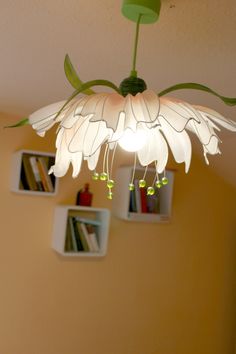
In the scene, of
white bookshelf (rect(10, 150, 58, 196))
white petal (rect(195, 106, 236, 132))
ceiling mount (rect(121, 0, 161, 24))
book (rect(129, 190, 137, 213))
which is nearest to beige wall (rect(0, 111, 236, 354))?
white bookshelf (rect(10, 150, 58, 196))

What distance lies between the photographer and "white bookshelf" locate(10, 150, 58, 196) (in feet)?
7.71

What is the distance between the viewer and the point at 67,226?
2.48 metres

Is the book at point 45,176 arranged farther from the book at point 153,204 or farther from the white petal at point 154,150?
the white petal at point 154,150

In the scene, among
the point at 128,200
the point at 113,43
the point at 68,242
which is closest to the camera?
the point at 113,43

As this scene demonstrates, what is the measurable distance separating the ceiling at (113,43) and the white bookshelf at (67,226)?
919 mm

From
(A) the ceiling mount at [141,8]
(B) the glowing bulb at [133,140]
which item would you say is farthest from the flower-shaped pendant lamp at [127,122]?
(A) the ceiling mount at [141,8]

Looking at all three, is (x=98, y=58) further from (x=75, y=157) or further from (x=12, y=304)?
(x=12, y=304)

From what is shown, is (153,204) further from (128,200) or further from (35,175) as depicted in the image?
(35,175)

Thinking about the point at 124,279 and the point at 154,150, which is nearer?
the point at 154,150

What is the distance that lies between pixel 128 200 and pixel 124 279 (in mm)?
655

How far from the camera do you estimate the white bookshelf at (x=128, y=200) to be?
2645mm

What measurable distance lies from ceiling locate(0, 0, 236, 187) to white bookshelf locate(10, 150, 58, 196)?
58 cm

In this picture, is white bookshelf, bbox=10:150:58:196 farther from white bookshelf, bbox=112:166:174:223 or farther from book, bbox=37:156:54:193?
white bookshelf, bbox=112:166:174:223

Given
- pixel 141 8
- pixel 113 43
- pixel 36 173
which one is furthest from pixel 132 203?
pixel 141 8
